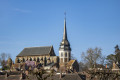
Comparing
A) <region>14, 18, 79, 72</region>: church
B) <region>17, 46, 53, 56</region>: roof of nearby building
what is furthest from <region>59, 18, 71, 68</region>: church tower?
<region>17, 46, 53, 56</region>: roof of nearby building

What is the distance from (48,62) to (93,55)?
53848mm

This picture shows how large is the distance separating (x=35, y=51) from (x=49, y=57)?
10.7 metres

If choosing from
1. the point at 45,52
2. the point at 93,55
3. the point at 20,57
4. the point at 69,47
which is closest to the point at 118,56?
the point at 93,55

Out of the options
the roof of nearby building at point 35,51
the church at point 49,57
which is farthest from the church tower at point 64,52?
the roof of nearby building at point 35,51

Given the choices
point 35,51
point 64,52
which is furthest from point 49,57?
point 64,52

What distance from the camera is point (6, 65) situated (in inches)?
5591

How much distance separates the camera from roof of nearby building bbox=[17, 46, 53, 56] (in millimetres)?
157775

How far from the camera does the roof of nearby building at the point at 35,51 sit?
15777 cm

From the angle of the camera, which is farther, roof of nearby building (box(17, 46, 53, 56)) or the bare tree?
roof of nearby building (box(17, 46, 53, 56))

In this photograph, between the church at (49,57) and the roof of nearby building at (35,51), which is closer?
the church at (49,57)

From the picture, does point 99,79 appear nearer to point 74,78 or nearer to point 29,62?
point 74,78

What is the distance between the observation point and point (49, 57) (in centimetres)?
15375

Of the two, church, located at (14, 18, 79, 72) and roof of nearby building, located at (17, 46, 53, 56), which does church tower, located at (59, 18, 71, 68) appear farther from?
roof of nearby building, located at (17, 46, 53, 56)

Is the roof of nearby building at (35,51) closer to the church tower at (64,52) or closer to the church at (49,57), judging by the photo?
the church at (49,57)
